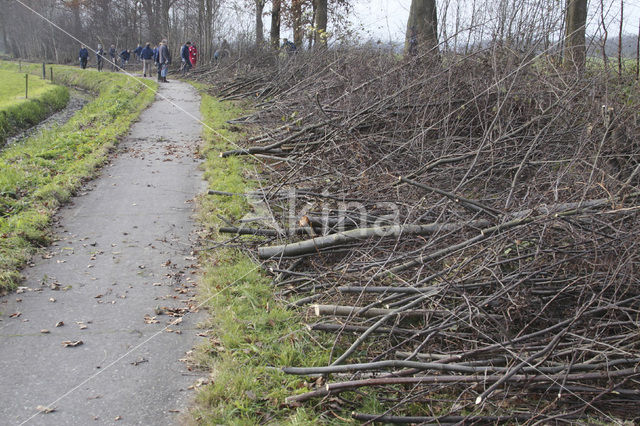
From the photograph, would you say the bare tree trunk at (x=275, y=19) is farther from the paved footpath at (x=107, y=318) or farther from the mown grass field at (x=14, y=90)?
the paved footpath at (x=107, y=318)

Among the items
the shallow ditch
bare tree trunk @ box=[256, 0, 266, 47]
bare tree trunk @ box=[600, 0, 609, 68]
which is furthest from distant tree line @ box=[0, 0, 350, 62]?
bare tree trunk @ box=[600, 0, 609, 68]

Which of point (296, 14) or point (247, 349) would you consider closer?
point (247, 349)

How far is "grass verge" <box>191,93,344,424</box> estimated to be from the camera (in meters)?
3.37

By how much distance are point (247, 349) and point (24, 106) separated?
21.0 metres

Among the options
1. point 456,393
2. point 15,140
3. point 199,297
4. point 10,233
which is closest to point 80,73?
point 15,140

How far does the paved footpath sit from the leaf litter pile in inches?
36.0

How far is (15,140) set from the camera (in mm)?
16922

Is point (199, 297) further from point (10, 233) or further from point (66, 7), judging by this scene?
point (66, 7)

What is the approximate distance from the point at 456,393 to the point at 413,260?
1.23 m

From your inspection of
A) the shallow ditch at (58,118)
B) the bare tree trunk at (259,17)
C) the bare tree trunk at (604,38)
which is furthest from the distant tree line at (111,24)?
the bare tree trunk at (604,38)

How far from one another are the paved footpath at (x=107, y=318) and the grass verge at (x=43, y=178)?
0.22 meters

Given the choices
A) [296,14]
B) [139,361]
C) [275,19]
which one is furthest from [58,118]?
[139,361]

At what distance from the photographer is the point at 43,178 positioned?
8.73 metres

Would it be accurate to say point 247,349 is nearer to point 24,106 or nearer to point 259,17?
point 24,106
